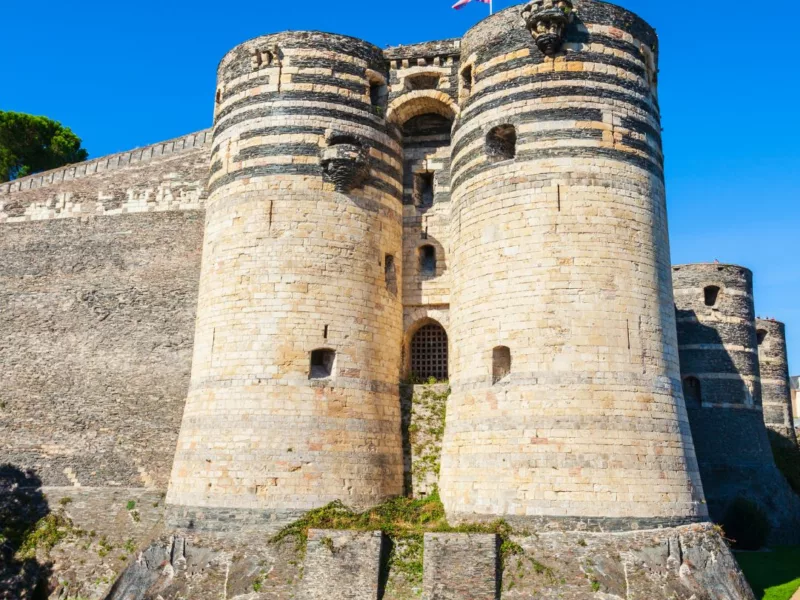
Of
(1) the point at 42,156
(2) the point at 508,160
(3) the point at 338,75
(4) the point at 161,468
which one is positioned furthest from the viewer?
(1) the point at 42,156

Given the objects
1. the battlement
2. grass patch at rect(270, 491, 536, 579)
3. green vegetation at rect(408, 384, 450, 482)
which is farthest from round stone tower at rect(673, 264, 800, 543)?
the battlement

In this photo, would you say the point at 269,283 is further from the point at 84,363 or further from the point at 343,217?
the point at 84,363

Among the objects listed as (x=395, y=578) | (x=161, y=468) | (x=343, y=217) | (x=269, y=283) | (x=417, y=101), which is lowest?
(x=395, y=578)

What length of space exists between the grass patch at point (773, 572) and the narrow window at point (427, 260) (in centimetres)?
1123

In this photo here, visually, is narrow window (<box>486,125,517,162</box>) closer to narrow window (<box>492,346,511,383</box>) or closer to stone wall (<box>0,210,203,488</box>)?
narrow window (<box>492,346,511,383</box>)

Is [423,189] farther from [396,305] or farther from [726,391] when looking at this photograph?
[726,391]

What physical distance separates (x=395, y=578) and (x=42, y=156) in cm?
3102

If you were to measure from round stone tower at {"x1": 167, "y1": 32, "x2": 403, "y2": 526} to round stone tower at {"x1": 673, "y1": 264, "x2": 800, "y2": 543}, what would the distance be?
1507cm

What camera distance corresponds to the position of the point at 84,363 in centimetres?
2364

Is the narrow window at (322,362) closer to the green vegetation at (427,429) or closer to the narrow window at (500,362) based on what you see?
the green vegetation at (427,429)

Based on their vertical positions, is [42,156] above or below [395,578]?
above

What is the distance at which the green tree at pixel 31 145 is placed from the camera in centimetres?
3672

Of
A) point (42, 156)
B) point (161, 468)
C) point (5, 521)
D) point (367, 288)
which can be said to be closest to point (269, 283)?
point (367, 288)

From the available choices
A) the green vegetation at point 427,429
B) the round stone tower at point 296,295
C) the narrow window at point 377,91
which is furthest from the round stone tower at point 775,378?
the narrow window at point 377,91
